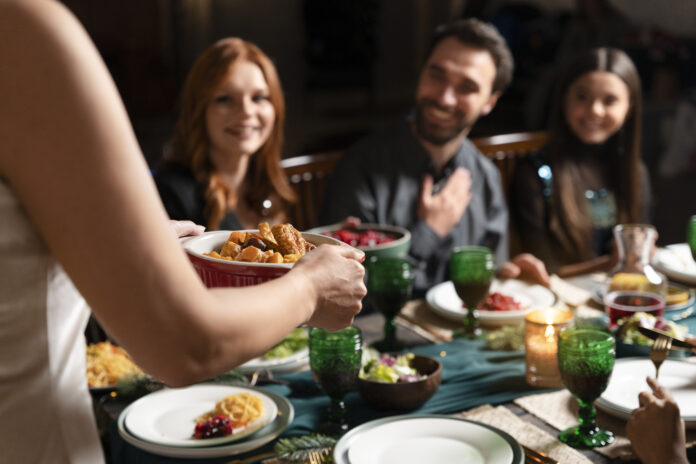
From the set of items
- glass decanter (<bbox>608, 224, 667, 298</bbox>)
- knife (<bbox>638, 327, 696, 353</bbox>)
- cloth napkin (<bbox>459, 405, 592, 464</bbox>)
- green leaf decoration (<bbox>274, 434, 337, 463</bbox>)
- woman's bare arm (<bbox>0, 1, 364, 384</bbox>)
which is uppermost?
woman's bare arm (<bbox>0, 1, 364, 384</bbox>)

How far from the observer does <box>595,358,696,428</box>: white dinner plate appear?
3.97 feet

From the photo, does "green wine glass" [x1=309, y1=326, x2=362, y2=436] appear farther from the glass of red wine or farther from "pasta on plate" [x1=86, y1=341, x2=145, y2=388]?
the glass of red wine

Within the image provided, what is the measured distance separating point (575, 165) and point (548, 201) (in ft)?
0.59

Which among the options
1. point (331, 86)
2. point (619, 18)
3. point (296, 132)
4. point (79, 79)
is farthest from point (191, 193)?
point (331, 86)

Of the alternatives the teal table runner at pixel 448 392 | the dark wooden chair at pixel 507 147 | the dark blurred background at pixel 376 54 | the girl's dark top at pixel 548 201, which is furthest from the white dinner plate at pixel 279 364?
the dark blurred background at pixel 376 54

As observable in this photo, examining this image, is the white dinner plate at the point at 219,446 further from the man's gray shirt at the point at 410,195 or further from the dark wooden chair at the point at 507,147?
the dark wooden chair at the point at 507,147

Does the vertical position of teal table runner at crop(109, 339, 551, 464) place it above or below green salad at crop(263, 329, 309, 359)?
below

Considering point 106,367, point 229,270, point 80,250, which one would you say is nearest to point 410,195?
point 106,367

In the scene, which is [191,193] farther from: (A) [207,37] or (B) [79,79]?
(A) [207,37]

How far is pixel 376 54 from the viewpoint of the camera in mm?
8617

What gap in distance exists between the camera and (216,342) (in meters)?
0.67

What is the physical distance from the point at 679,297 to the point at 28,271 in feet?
4.98

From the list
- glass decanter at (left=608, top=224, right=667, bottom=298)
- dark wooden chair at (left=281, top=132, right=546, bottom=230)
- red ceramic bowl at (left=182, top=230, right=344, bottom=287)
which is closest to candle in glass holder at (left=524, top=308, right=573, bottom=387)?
glass decanter at (left=608, top=224, right=667, bottom=298)

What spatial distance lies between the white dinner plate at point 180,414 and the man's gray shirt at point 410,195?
1.14 meters
